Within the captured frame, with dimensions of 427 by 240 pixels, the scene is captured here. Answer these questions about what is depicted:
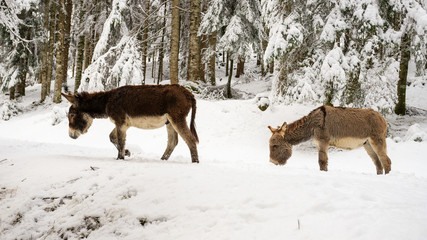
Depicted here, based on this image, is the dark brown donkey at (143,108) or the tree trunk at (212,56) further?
the tree trunk at (212,56)

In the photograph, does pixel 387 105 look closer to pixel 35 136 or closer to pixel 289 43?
pixel 289 43

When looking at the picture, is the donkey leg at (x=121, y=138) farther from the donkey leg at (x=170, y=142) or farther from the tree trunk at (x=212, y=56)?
the tree trunk at (x=212, y=56)

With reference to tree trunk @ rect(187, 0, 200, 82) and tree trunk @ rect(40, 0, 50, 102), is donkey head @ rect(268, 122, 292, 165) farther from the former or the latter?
tree trunk @ rect(40, 0, 50, 102)

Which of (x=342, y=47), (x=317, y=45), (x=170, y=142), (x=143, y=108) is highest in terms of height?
(x=317, y=45)

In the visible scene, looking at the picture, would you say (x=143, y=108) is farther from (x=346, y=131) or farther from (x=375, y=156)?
(x=375, y=156)

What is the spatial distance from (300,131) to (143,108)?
3460mm

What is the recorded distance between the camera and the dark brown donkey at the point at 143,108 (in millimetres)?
5434

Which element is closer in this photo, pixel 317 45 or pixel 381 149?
pixel 381 149

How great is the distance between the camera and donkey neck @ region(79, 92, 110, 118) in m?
6.04

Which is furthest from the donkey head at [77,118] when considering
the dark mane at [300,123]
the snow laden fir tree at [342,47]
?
the snow laden fir tree at [342,47]

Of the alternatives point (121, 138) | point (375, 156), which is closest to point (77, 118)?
point (121, 138)

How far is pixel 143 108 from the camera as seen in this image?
18.1ft

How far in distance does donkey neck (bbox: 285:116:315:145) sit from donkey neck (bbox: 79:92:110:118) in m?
4.16

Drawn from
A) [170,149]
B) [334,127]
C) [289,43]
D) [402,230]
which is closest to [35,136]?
[170,149]
